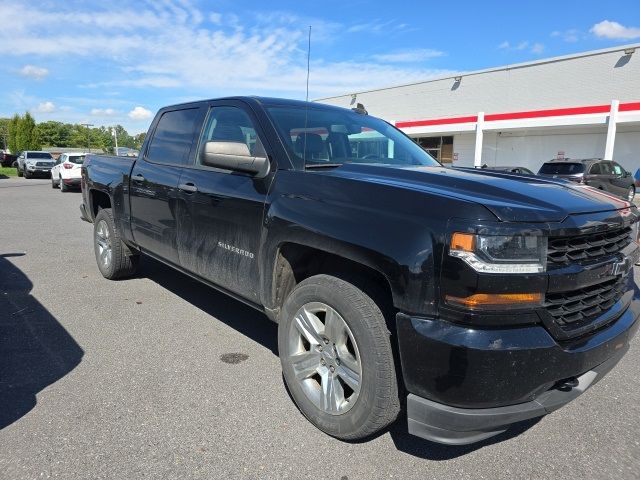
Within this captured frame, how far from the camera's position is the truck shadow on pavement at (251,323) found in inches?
107

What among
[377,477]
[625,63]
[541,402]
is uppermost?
[625,63]

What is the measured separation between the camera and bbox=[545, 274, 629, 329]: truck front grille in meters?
2.18

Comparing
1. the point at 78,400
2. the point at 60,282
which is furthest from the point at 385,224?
the point at 60,282

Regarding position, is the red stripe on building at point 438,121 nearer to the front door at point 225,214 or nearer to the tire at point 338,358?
the front door at point 225,214

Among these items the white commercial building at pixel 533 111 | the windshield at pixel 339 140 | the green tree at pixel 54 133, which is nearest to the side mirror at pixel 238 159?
the windshield at pixel 339 140

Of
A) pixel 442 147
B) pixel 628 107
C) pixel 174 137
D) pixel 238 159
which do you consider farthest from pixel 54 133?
pixel 238 159

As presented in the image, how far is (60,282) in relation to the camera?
5762 millimetres

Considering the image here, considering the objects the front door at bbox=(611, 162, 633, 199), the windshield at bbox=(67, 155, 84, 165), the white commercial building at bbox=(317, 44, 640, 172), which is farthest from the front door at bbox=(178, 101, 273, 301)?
the white commercial building at bbox=(317, 44, 640, 172)

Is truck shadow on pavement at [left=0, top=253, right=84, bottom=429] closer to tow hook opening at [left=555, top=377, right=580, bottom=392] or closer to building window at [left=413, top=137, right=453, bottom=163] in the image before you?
tow hook opening at [left=555, top=377, right=580, bottom=392]

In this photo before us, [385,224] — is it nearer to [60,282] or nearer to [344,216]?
[344,216]

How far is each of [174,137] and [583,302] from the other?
357 cm

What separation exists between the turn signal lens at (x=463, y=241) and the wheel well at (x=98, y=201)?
492cm

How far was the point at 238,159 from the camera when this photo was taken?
10.0 ft

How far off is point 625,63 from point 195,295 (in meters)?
25.8
